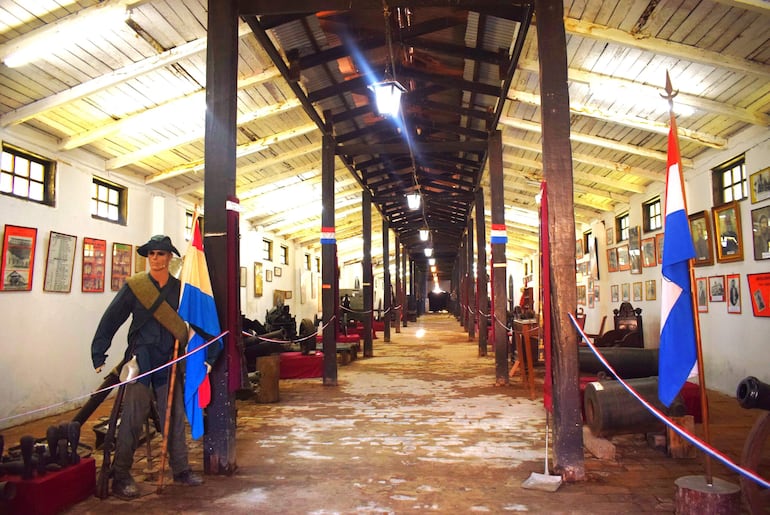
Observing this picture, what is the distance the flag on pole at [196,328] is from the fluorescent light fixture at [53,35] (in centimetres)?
276

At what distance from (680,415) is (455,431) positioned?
2.19 metres

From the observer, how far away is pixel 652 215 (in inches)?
417

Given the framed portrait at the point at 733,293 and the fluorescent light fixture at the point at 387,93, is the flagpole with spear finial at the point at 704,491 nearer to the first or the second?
the fluorescent light fixture at the point at 387,93

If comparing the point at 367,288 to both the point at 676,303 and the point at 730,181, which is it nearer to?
the point at 730,181

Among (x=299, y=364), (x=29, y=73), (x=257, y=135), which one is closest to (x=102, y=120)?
(x=29, y=73)

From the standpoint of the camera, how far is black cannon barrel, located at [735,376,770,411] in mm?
3062

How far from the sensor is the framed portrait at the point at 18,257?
610cm

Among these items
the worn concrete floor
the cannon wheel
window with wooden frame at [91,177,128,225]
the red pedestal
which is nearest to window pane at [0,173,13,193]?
window with wooden frame at [91,177,128,225]

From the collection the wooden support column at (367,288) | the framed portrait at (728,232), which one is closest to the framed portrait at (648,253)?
the framed portrait at (728,232)

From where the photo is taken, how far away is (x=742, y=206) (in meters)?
7.28

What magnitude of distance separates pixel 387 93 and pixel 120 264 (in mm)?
5321

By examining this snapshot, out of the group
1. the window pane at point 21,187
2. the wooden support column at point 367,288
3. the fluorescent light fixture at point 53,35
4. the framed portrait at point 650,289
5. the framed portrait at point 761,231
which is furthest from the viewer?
the wooden support column at point 367,288

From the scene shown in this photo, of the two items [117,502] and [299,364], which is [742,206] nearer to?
[299,364]

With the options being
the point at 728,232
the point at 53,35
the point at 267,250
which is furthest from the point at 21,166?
the point at 728,232
